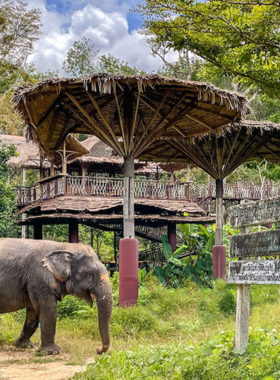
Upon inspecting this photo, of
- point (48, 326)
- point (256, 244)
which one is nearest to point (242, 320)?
point (256, 244)

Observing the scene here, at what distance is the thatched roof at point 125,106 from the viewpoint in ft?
42.0

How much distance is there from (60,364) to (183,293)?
267 inches

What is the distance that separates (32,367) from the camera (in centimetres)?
859

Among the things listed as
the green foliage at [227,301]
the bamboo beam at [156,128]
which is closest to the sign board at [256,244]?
the green foliage at [227,301]

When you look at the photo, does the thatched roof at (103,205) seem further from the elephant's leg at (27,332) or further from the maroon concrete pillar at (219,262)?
the elephant's leg at (27,332)

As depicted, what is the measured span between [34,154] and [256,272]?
2243 cm

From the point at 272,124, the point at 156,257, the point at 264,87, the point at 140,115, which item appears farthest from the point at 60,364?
the point at 156,257

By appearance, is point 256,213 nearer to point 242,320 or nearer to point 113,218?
point 242,320

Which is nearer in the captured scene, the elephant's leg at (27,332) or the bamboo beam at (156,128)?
the elephant's leg at (27,332)

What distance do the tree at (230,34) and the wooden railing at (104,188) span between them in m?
10.0

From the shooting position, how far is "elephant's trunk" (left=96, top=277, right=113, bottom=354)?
9594 mm

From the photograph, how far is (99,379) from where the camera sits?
654cm

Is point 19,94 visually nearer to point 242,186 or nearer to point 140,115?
point 140,115

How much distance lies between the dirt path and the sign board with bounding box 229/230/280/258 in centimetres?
303
